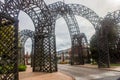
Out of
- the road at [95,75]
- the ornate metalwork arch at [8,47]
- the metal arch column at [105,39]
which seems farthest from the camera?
→ the metal arch column at [105,39]

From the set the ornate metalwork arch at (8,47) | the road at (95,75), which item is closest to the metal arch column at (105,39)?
the road at (95,75)

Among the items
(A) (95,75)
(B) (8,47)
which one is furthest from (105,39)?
(B) (8,47)

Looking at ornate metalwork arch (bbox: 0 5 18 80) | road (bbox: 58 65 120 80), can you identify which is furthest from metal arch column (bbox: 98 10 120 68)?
ornate metalwork arch (bbox: 0 5 18 80)

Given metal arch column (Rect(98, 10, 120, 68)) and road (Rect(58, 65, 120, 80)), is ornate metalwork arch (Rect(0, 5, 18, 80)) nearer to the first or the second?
road (Rect(58, 65, 120, 80))

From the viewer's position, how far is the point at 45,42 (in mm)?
20875

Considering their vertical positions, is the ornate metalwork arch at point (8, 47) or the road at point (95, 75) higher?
the ornate metalwork arch at point (8, 47)

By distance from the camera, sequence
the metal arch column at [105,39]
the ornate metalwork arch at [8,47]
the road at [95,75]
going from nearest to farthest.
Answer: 1. the ornate metalwork arch at [8,47]
2. the road at [95,75]
3. the metal arch column at [105,39]

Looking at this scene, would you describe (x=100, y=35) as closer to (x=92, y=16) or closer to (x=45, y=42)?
(x=92, y=16)

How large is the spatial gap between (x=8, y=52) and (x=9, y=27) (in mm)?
1358

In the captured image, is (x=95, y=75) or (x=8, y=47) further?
(x=95, y=75)

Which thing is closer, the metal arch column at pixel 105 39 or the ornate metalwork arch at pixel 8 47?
the ornate metalwork arch at pixel 8 47

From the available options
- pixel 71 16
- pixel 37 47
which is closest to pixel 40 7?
pixel 37 47

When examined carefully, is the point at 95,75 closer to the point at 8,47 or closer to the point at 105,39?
the point at 8,47

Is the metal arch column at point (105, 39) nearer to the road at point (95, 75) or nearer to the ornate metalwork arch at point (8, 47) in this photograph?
the road at point (95, 75)
